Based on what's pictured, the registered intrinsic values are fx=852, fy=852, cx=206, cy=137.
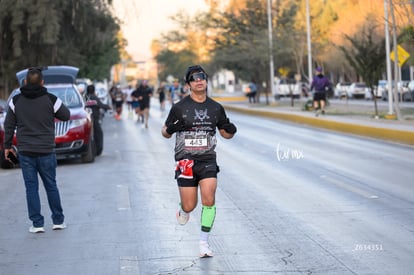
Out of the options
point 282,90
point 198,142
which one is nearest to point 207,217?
point 198,142

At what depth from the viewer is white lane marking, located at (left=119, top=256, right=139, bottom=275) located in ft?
23.4

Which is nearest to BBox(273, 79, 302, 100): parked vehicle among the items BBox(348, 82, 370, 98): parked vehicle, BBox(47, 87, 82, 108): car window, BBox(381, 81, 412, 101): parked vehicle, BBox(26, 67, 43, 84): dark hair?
BBox(348, 82, 370, 98): parked vehicle

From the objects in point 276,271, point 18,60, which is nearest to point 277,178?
point 276,271

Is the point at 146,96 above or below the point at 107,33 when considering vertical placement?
below

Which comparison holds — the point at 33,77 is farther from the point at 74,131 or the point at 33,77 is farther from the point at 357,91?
the point at 357,91

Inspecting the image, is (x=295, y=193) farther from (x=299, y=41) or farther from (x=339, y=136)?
(x=299, y=41)

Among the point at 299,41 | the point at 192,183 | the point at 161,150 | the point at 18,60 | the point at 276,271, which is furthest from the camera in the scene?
the point at 299,41

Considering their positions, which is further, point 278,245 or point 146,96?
Answer: point 146,96

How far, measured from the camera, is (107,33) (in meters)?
42.1

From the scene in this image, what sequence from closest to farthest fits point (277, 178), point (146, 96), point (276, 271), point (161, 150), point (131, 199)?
point (276, 271) < point (131, 199) < point (277, 178) < point (161, 150) < point (146, 96)

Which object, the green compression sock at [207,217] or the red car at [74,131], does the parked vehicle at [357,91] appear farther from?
the green compression sock at [207,217]

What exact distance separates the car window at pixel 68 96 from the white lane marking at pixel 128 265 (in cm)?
1082

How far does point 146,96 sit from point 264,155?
14.6m

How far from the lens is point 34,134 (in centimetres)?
917
